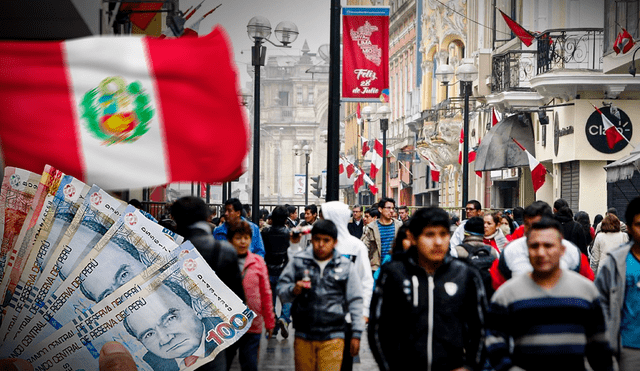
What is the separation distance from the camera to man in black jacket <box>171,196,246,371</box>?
719cm

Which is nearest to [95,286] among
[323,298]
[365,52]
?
[323,298]

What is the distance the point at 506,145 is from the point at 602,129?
4.30m

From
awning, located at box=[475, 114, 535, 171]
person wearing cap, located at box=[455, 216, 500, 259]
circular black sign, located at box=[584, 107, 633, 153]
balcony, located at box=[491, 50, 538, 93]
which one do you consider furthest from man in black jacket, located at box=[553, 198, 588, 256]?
awning, located at box=[475, 114, 535, 171]

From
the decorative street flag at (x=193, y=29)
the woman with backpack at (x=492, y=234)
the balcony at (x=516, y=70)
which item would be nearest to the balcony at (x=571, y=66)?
the balcony at (x=516, y=70)

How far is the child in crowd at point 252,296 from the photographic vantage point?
8469 mm

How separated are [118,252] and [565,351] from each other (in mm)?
2863

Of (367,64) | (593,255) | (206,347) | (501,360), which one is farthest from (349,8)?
(501,360)

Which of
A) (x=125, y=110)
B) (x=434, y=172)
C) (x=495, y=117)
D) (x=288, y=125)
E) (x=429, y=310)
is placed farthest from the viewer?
(x=288, y=125)

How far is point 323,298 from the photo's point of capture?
7523mm

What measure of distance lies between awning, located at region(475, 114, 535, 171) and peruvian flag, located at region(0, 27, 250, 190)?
24085 millimetres

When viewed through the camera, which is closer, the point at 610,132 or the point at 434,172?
the point at 610,132

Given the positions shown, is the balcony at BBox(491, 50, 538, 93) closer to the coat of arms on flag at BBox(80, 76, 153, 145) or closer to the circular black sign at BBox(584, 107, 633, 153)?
the circular black sign at BBox(584, 107, 633, 153)

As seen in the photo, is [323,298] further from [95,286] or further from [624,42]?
[624,42]

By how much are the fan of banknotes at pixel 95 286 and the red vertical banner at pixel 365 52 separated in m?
8.79
